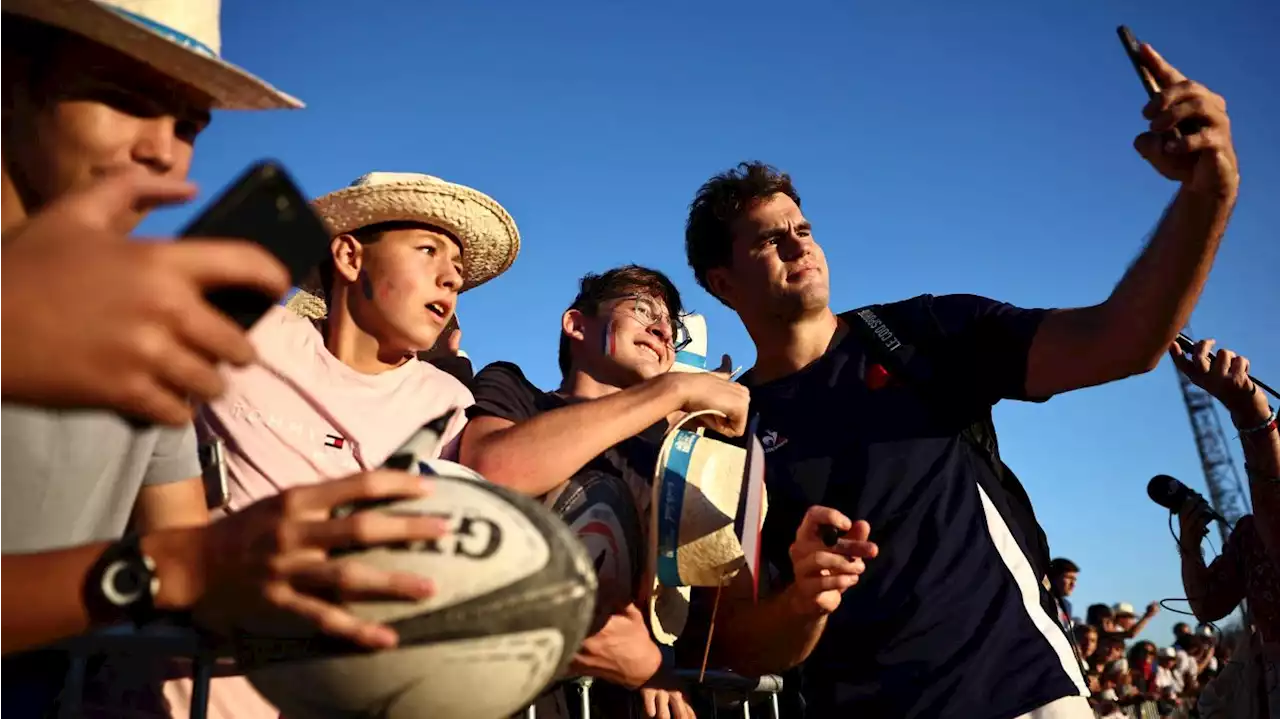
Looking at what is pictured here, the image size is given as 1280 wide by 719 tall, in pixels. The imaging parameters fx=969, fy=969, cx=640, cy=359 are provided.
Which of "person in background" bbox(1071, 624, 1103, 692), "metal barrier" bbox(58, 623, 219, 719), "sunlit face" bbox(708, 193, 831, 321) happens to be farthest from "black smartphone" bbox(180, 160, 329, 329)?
"person in background" bbox(1071, 624, 1103, 692)

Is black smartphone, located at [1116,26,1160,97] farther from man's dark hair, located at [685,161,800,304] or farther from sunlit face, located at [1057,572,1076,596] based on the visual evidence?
sunlit face, located at [1057,572,1076,596]

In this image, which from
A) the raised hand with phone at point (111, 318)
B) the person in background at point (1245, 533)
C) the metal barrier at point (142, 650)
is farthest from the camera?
the person in background at point (1245, 533)

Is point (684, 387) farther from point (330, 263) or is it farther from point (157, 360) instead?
point (157, 360)

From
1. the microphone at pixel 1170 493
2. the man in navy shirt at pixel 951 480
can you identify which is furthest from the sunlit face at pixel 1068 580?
the man in navy shirt at pixel 951 480

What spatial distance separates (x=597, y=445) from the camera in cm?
341

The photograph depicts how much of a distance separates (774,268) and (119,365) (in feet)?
13.2

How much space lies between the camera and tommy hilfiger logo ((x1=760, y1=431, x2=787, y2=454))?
4.26 meters

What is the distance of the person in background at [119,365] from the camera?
1144 mm

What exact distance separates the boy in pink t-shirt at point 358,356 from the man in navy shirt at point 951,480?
57.8 inches

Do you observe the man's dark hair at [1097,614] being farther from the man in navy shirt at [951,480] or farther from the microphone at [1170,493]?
the man in navy shirt at [951,480]

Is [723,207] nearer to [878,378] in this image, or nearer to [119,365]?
[878,378]

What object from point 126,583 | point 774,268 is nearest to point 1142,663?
point 774,268

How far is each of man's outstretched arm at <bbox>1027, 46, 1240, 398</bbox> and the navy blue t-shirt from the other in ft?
0.50

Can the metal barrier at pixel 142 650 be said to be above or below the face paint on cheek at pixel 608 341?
below
